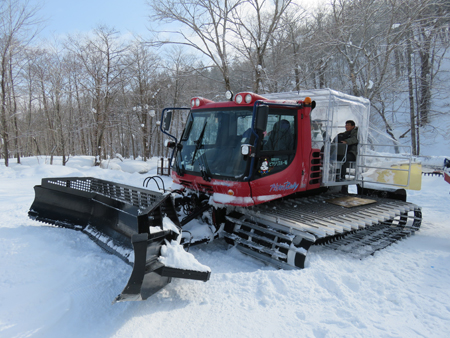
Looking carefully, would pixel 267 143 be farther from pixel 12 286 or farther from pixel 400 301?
pixel 12 286

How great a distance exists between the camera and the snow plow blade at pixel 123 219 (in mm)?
2809

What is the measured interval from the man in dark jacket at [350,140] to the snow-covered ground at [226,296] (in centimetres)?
198

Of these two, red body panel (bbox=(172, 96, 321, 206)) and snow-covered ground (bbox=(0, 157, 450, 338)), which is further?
red body panel (bbox=(172, 96, 321, 206))

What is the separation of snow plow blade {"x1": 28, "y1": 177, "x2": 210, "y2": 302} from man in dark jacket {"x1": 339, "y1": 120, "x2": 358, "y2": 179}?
390 cm

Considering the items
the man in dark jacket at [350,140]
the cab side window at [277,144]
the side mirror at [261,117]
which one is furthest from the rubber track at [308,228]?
the side mirror at [261,117]

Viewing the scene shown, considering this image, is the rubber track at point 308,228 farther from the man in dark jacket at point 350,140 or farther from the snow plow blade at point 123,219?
the snow plow blade at point 123,219

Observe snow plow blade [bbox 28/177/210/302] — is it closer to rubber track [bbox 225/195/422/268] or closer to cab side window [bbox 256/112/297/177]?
rubber track [bbox 225/195/422/268]

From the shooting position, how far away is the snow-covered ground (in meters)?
2.66

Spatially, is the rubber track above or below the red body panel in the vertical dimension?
below

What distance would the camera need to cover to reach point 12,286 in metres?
3.14

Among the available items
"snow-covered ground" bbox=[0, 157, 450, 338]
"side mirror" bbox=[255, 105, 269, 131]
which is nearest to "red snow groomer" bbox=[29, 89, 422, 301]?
"side mirror" bbox=[255, 105, 269, 131]

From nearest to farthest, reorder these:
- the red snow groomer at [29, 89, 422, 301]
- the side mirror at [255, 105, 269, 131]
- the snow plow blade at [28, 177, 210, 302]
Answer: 1. the snow plow blade at [28, 177, 210, 302]
2. the side mirror at [255, 105, 269, 131]
3. the red snow groomer at [29, 89, 422, 301]

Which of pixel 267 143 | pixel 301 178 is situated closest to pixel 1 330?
pixel 267 143

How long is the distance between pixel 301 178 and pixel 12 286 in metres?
4.11
